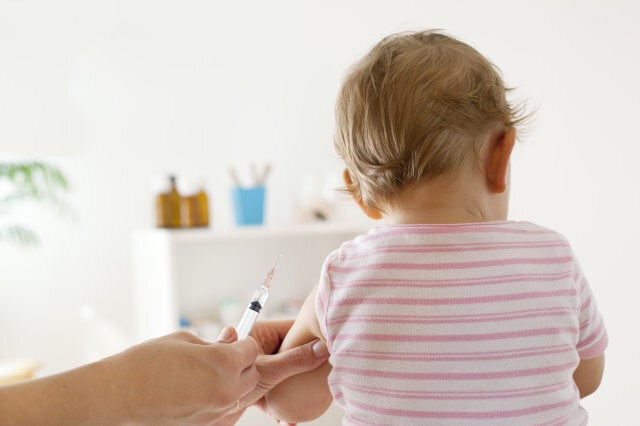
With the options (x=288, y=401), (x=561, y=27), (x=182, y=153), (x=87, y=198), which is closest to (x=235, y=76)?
(x=182, y=153)

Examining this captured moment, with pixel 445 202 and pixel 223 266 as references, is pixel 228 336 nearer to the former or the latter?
pixel 445 202

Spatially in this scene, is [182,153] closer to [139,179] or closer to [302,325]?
[139,179]

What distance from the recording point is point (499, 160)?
763 mm

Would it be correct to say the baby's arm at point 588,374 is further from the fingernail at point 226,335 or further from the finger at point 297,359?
the fingernail at point 226,335

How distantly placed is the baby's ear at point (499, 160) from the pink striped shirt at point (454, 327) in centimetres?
7

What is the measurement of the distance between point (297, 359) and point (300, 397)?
9 cm

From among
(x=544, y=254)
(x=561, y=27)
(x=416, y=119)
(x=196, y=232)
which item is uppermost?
(x=561, y=27)

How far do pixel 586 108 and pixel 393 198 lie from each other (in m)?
1.10

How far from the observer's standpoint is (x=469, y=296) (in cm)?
67

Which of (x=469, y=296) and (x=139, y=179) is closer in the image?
(x=469, y=296)

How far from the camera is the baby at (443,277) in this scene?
665mm

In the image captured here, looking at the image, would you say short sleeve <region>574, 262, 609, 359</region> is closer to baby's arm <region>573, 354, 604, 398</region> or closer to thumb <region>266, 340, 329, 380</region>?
baby's arm <region>573, 354, 604, 398</region>

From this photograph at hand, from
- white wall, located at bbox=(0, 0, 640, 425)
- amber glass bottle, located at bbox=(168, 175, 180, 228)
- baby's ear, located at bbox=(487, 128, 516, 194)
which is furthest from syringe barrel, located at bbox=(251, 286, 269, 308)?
amber glass bottle, located at bbox=(168, 175, 180, 228)

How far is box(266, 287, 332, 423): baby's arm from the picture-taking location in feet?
2.72
